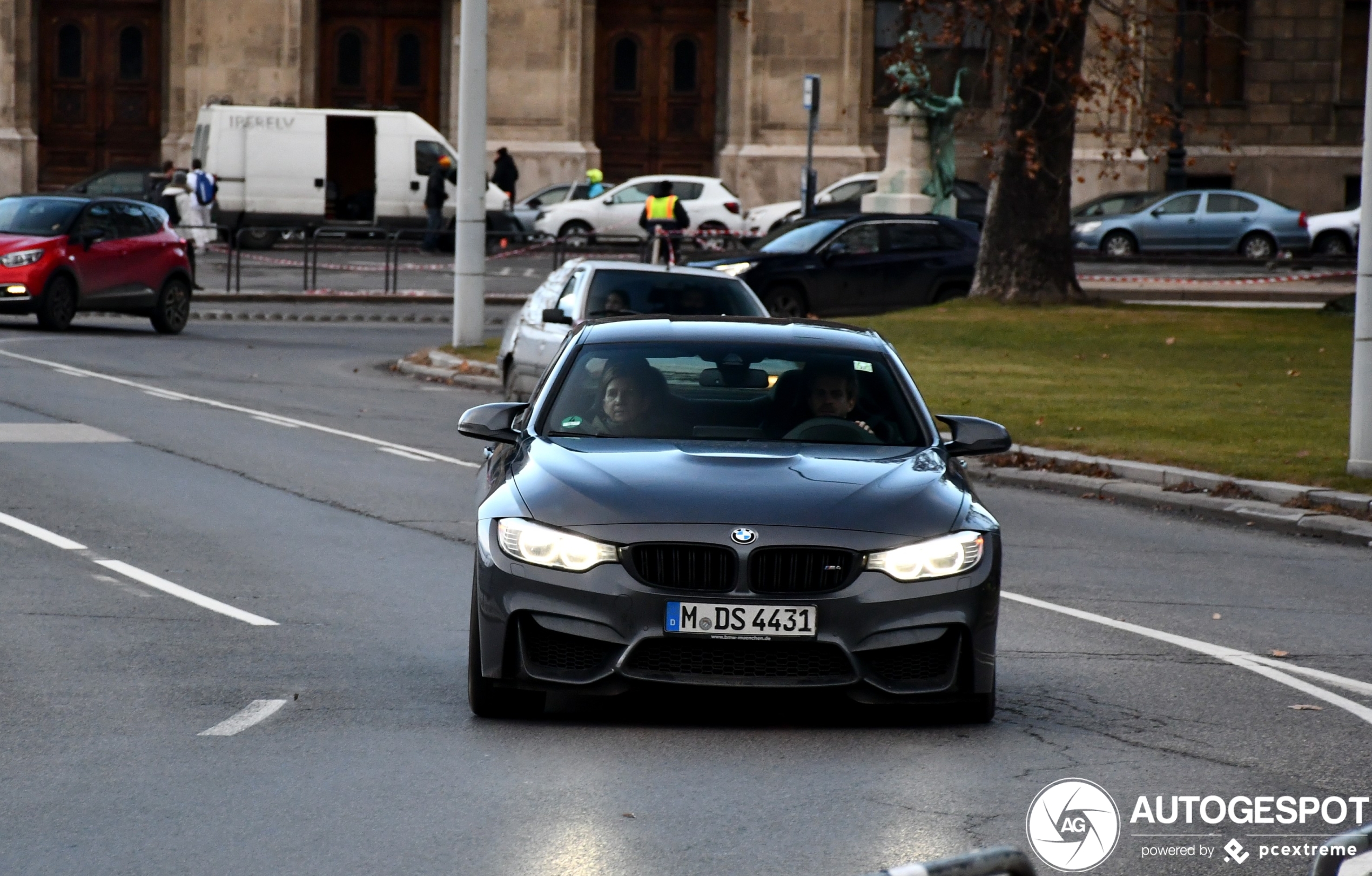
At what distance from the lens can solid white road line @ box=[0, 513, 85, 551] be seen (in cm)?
1149

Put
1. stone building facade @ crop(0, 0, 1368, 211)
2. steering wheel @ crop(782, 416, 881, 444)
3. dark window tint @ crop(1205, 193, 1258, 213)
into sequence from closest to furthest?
steering wheel @ crop(782, 416, 881, 444) < dark window tint @ crop(1205, 193, 1258, 213) < stone building facade @ crop(0, 0, 1368, 211)

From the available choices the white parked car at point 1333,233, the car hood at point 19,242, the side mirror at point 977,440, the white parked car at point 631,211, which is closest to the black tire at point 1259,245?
the white parked car at point 1333,233

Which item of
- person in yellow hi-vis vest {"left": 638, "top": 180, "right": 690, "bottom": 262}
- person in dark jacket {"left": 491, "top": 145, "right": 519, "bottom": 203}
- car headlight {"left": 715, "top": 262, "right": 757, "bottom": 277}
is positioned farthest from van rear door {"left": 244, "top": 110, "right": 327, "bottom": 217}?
car headlight {"left": 715, "top": 262, "right": 757, "bottom": 277}

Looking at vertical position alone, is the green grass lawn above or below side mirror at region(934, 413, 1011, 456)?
below

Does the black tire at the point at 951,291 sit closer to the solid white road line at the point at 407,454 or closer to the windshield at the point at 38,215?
the windshield at the point at 38,215

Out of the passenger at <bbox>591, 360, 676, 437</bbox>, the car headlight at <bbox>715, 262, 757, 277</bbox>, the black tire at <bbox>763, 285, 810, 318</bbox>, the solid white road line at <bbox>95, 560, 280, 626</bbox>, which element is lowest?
the solid white road line at <bbox>95, 560, 280, 626</bbox>

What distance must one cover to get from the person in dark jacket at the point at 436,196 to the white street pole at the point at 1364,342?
2882cm

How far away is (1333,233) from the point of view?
157 ft

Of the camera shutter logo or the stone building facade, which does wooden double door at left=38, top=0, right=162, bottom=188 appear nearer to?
the stone building facade

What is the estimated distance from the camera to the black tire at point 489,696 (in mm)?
7367

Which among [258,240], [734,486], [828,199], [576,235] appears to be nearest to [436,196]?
[576,235]

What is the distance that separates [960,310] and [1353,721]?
68.4 feet

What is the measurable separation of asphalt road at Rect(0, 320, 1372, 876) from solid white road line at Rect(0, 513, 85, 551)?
5 cm

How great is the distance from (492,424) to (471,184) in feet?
56.8
